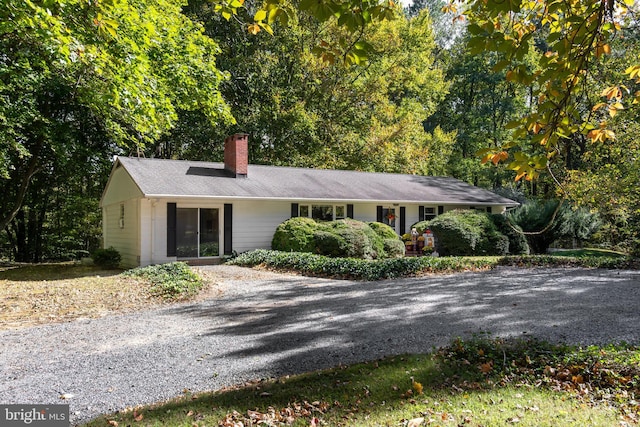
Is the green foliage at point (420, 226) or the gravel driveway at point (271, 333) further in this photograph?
the green foliage at point (420, 226)

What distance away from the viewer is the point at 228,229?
653 inches

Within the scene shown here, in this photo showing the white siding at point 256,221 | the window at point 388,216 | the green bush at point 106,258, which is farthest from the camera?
the window at point 388,216

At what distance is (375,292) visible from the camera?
9367 mm

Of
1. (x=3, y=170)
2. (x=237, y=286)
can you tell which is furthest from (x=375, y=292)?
(x=3, y=170)

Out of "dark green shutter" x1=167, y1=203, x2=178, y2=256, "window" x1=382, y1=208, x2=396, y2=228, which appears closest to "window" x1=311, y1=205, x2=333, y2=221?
"window" x1=382, y1=208, x2=396, y2=228

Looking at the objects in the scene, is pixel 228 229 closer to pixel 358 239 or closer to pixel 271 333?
pixel 358 239

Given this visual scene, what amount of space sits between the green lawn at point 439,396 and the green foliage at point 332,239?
10.5 metres

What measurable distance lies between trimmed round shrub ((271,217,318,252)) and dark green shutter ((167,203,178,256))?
3628 millimetres

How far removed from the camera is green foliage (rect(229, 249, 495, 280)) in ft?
38.7

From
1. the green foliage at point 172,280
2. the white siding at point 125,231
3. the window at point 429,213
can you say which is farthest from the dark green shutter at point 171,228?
the window at point 429,213

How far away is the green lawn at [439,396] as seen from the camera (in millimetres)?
3447

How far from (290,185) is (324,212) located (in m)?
1.89

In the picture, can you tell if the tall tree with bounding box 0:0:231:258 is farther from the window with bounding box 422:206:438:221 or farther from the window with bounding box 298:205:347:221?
the window with bounding box 422:206:438:221

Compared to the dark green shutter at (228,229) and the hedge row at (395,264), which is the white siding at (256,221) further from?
the hedge row at (395,264)
